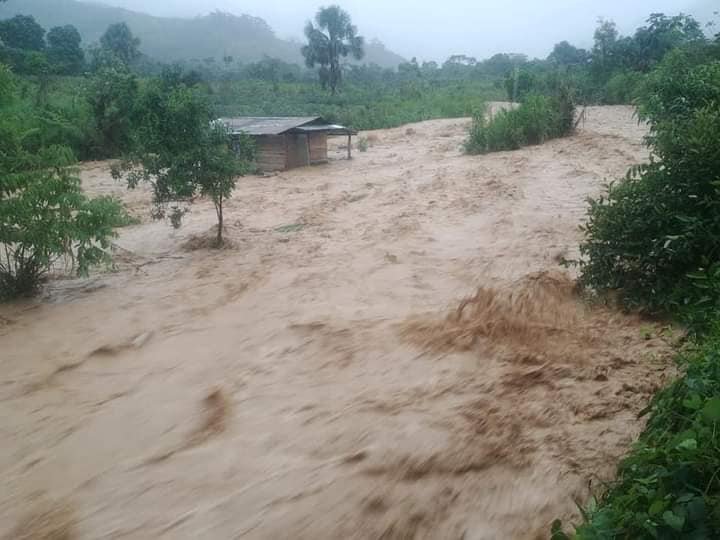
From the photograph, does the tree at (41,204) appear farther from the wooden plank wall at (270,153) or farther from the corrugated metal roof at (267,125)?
the wooden plank wall at (270,153)

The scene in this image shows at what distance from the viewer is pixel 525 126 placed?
17.6 metres

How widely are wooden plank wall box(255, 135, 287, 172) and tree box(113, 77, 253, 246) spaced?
821 centimetres

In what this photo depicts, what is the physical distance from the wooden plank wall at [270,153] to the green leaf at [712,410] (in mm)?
16279

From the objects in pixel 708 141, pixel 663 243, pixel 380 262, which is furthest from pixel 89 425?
pixel 708 141

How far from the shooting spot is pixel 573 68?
38.3m

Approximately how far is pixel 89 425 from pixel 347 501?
247 cm

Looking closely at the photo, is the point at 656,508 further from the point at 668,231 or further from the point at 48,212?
the point at 48,212

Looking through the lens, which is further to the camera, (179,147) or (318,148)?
(318,148)

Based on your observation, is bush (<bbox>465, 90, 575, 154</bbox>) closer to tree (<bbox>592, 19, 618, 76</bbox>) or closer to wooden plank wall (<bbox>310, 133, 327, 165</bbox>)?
wooden plank wall (<bbox>310, 133, 327, 165</bbox>)

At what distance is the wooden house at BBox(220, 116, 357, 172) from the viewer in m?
17.7

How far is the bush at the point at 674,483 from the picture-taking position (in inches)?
81.2

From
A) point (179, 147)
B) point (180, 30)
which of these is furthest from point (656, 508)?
point (180, 30)

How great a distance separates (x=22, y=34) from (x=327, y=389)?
127ft

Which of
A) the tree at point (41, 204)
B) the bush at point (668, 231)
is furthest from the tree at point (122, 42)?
the bush at point (668, 231)
